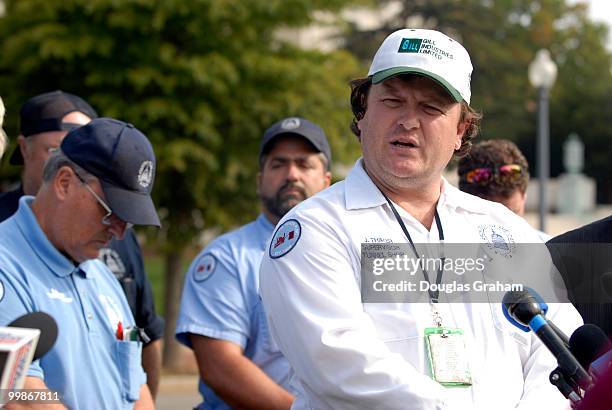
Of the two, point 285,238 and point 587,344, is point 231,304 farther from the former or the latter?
point 587,344

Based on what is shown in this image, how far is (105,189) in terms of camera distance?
411cm

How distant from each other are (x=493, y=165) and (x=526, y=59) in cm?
3446

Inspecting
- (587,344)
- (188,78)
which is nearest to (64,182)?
(587,344)

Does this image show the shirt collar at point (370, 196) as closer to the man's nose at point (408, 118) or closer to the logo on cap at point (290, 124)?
the man's nose at point (408, 118)

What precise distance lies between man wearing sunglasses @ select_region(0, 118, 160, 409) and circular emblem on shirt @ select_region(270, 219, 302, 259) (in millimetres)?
1014

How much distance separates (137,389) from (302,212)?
139 cm

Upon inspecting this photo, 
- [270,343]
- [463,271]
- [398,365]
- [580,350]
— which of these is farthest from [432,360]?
[270,343]

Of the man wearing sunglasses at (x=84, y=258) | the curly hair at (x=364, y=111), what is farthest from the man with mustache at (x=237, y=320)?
the curly hair at (x=364, y=111)

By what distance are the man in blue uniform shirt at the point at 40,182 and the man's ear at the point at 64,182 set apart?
46.9 inches

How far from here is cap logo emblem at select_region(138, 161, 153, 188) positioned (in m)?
4.28

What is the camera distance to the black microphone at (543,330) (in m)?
2.50

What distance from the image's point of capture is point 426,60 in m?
3.28

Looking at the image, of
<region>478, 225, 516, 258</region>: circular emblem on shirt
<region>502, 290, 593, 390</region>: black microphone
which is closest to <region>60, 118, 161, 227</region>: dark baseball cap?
<region>478, 225, 516, 258</region>: circular emblem on shirt

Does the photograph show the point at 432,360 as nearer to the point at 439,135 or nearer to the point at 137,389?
the point at 439,135
